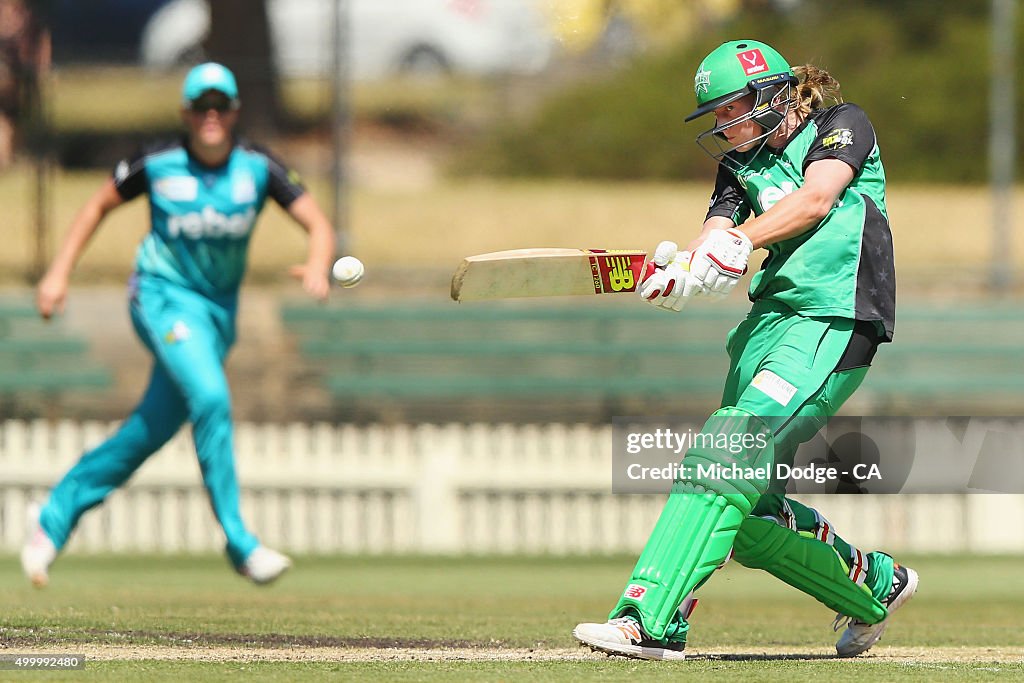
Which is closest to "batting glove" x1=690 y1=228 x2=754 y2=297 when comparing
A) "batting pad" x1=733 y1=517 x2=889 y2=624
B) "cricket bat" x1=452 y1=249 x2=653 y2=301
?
"cricket bat" x1=452 y1=249 x2=653 y2=301

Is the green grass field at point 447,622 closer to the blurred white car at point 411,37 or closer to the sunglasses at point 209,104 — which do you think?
the sunglasses at point 209,104

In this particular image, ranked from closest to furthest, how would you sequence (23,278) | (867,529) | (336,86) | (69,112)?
(867,529)
(336,86)
(23,278)
(69,112)

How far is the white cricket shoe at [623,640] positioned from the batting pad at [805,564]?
44cm

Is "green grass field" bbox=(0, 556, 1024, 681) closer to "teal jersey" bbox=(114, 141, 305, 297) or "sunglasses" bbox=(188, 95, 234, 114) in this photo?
"teal jersey" bbox=(114, 141, 305, 297)

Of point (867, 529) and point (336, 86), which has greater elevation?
point (336, 86)

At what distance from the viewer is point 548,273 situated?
4840mm

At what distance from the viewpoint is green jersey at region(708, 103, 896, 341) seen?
485 centimetres

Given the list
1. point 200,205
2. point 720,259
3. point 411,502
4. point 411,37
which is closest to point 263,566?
point 200,205

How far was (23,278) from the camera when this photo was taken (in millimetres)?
13586

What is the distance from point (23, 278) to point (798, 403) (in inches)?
392

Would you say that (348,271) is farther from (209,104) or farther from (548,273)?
(209,104)

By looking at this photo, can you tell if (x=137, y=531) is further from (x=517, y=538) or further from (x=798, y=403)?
(x=798, y=403)

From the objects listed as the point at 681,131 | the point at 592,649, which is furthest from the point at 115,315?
the point at 592,649

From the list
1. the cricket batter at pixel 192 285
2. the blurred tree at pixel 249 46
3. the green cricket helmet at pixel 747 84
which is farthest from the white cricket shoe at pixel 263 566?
the blurred tree at pixel 249 46
